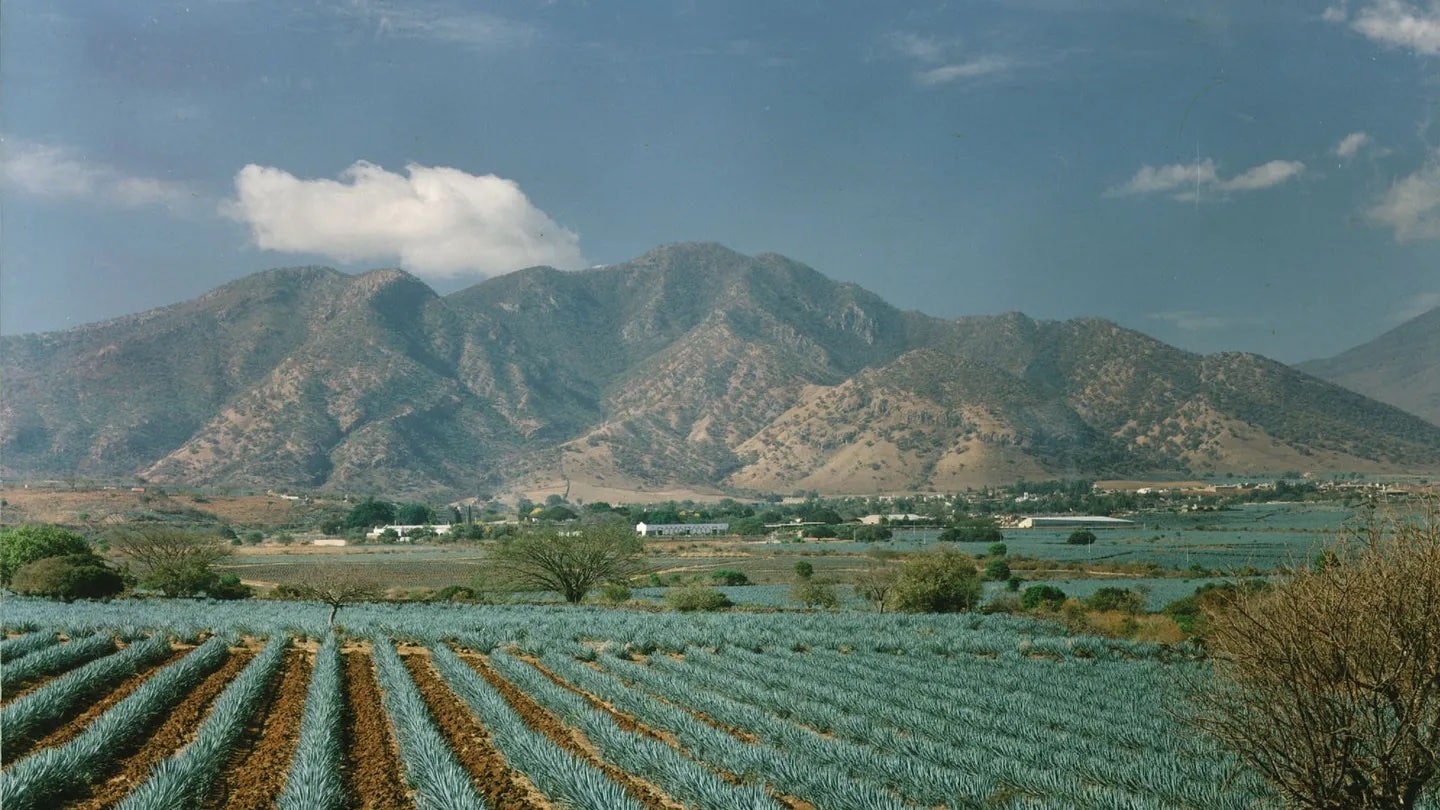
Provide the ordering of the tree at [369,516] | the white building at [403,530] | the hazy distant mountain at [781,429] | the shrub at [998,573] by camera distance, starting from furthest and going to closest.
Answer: the hazy distant mountain at [781,429]
the tree at [369,516]
the white building at [403,530]
the shrub at [998,573]

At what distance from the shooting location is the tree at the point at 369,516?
410 ft

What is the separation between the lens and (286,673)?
22953 millimetres

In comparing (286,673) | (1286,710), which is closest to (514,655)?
(286,673)

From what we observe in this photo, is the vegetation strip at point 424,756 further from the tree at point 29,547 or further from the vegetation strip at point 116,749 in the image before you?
the tree at point 29,547

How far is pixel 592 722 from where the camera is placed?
15477mm

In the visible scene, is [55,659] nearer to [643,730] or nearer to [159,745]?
[159,745]

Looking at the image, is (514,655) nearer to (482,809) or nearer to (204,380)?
(482,809)

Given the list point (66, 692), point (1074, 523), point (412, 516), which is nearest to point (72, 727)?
point (66, 692)

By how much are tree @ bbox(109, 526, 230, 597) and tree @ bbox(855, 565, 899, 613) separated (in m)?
34.8

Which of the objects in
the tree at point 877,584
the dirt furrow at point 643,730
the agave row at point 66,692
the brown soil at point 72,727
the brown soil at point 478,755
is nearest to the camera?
the brown soil at point 478,755

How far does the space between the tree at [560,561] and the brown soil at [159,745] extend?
92.8 ft

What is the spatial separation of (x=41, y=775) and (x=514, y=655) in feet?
53.8

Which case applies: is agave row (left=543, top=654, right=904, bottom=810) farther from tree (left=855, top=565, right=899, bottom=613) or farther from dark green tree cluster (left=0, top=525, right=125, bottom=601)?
dark green tree cluster (left=0, top=525, right=125, bottom=601)

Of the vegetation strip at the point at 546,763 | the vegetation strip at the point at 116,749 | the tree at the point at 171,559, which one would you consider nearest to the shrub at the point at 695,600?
the vegetation strip at the point at 116,749
